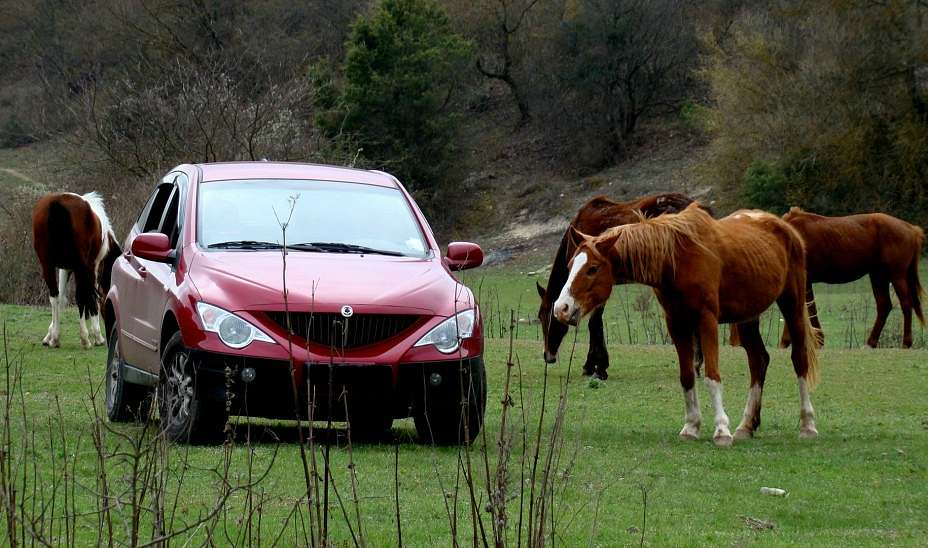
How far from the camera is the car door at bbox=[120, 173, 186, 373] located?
30.7 ft

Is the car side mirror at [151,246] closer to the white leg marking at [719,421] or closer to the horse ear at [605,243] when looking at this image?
the horse ear at [605,243]

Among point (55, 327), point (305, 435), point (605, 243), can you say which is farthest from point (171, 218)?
point (55, 327)

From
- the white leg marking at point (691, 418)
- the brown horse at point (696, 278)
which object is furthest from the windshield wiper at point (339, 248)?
the white leg marking at point (691, 418)

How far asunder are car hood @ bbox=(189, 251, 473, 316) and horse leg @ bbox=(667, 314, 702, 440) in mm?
1845

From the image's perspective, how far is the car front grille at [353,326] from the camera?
843 centimetres

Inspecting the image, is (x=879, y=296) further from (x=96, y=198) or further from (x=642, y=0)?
(x=642, y=0)

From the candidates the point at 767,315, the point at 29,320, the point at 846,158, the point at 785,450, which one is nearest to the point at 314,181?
the point at 785,450

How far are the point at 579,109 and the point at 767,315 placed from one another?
113 ft

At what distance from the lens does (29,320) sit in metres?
23.0

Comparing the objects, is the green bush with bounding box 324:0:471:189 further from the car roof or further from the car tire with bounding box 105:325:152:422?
the car roof

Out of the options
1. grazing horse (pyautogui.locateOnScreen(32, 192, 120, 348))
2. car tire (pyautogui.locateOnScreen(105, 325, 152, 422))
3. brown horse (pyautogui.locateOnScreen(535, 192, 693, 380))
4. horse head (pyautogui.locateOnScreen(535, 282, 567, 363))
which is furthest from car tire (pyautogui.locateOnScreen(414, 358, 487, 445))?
grazing horse (pyautogui.locateOnScreen(32, 192, 120, 348))

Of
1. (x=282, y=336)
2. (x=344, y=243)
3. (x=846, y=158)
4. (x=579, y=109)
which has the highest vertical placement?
(x=579, y=109)

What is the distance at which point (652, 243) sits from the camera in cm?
975

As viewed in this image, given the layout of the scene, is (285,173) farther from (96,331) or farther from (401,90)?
(401,90)
